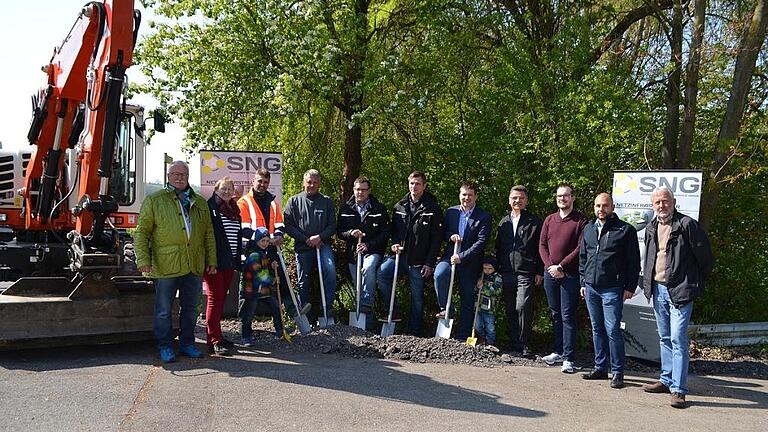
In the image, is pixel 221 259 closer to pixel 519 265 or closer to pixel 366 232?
pixel 366 232

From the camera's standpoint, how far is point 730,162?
28.0ft

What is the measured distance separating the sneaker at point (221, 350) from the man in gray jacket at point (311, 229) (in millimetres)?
1484

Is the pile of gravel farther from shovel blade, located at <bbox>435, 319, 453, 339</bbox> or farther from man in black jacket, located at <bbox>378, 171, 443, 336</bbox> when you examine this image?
man in black jacket, located at <bbox>378, 171, 443, 336</bbox>

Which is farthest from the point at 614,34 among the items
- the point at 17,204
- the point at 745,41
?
the point at 17,204

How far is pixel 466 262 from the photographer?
805 centimetres

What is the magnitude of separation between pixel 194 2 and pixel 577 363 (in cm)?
783

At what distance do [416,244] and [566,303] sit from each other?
79.3 inches

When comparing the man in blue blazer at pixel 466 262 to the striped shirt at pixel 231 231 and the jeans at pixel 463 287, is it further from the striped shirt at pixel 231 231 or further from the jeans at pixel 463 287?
the striped shirt at pixel 231 231

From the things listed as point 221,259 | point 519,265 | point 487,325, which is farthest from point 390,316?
point 221,259

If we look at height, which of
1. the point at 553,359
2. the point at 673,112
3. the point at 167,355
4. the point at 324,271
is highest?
the point at 673,112

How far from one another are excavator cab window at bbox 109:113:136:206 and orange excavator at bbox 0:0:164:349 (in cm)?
17

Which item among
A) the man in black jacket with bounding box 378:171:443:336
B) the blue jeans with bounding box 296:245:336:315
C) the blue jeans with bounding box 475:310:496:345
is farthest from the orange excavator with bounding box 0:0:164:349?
the blue jeans with bounding box 475:310:496:345

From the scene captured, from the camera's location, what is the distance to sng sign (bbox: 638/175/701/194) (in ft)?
24.1

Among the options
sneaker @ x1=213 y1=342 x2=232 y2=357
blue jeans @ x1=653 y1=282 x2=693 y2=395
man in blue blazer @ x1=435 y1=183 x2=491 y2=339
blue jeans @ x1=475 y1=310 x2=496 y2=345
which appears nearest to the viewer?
blue jeans @ x1=653 y1=282 x2=693 y2=395
